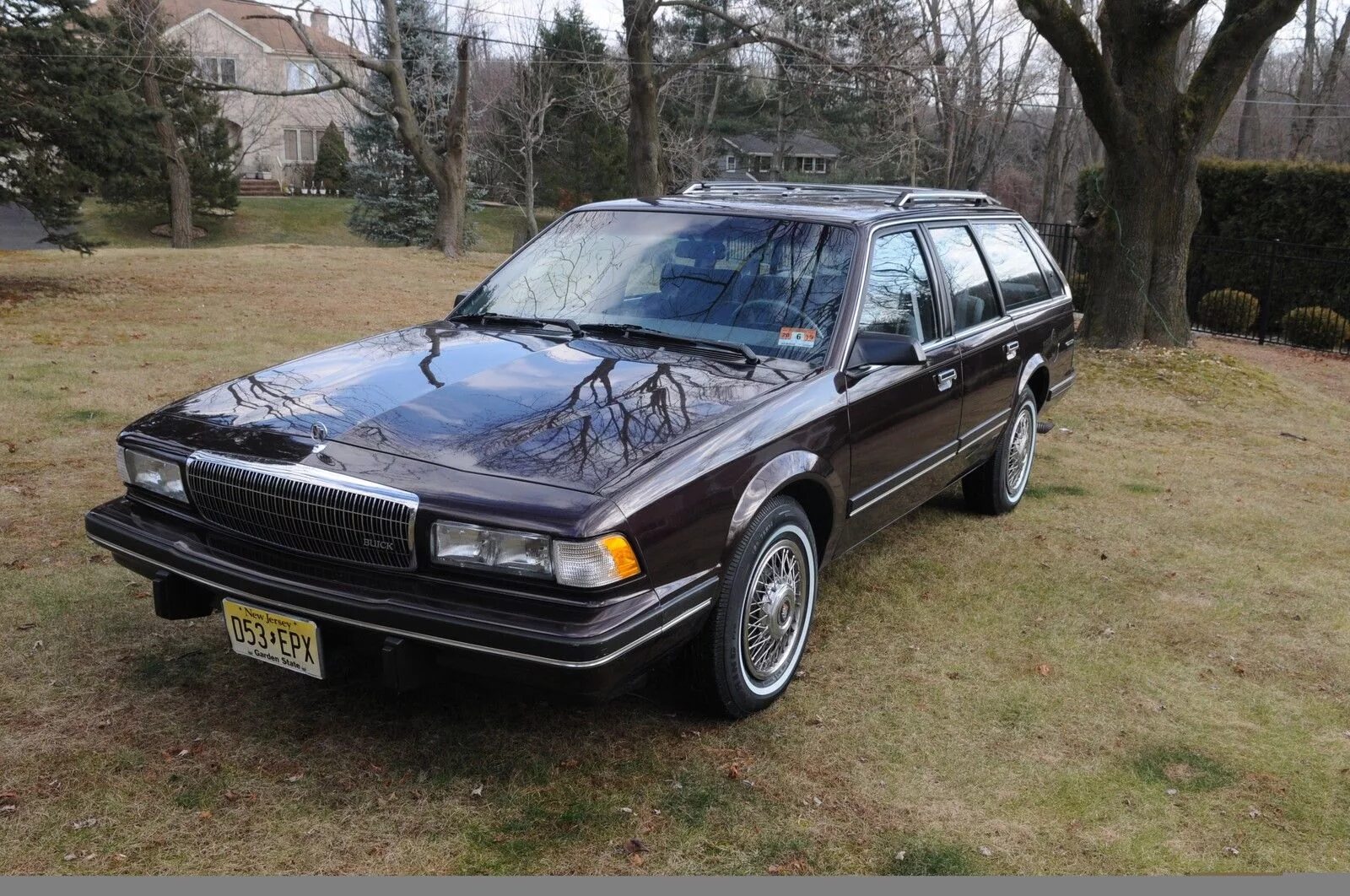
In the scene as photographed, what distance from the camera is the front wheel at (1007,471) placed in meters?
6.16

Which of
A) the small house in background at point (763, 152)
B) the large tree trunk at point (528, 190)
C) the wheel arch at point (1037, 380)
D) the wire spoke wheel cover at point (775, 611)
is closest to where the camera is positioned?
the wire spoke wheel cover at point (775, 611)

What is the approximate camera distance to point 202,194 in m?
38.6

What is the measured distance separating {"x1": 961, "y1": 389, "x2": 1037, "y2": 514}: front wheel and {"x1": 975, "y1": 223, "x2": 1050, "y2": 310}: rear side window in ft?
1.86

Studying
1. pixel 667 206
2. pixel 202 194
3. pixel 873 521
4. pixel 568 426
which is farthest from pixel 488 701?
pixel 202 194

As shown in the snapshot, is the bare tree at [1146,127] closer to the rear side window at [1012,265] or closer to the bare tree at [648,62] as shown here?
the rear side window at [1012,265]

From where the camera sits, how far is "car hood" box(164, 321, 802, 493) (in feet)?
10.6

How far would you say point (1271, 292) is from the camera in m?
15.2

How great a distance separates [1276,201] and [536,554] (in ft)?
55.8

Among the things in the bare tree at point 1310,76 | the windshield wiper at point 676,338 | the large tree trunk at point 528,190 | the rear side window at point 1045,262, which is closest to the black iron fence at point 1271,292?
the rear side window at point 1045,262

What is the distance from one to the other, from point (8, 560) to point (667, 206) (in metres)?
3.40

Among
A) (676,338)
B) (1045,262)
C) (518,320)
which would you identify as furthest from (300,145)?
(676,338)

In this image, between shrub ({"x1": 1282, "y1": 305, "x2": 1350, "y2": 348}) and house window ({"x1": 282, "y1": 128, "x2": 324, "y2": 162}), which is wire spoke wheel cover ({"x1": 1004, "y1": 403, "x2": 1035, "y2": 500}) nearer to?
shrub ({"x1": 1282, "y1": 305, "x2": 1350, "y2": 348})

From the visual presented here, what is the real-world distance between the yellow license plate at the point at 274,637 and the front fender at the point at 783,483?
1.29m

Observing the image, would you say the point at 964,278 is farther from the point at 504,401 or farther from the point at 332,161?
the point at 332,161
